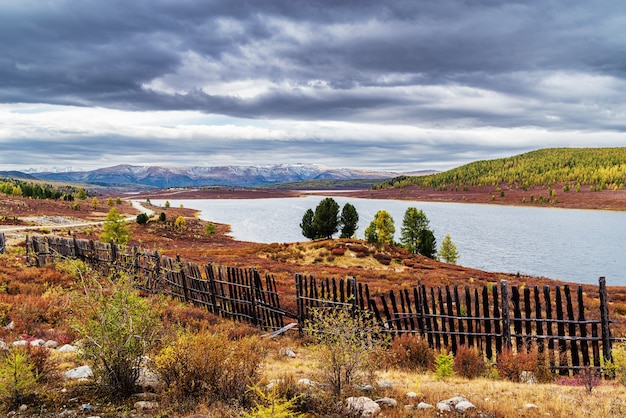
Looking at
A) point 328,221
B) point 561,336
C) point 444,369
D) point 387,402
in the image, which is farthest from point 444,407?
point 328,221

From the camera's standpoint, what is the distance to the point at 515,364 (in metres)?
9.52

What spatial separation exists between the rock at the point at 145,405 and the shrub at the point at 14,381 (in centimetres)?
141

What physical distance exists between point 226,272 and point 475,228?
321 feet

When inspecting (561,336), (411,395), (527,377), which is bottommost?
(527,377)

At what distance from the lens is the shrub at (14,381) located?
18.5 ft

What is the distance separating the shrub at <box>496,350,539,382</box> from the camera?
9.39 metres

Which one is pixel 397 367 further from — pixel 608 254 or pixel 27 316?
pixel 608 254

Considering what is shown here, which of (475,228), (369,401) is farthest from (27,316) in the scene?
(475,228)

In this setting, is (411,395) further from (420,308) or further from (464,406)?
(420,308)

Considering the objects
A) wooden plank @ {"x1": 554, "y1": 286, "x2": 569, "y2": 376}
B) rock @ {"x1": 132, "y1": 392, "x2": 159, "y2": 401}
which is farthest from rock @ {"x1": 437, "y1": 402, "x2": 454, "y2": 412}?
wooden plank @ {"x1": 554, "y1": 286, "x2": 569, "y2": 376}

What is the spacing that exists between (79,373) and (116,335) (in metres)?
1.52

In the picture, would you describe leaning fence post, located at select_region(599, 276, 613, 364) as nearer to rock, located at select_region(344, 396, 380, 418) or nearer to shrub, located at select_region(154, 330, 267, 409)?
rock, located at select_region(344, 396, 380, 418)

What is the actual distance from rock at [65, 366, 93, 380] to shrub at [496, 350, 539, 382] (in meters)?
Result: 8.52

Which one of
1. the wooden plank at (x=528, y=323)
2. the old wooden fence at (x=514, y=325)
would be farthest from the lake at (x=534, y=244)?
the wooden plank at (x=528, y=323)
